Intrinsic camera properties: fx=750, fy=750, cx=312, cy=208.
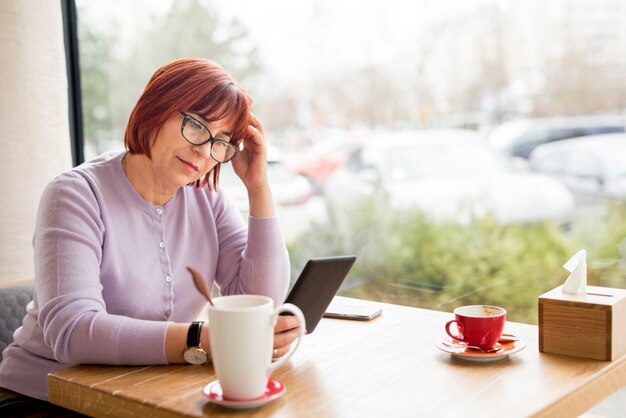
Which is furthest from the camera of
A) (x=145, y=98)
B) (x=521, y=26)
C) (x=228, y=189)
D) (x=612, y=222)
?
(x=228, y=189)

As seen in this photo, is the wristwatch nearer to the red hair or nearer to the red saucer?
the red saucer

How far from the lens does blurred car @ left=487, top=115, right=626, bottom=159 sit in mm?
2316

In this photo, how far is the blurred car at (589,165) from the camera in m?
2.29

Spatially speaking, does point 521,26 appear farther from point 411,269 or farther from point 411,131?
point 411,269

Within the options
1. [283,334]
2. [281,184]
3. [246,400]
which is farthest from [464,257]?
[246,400]

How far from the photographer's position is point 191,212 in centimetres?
174

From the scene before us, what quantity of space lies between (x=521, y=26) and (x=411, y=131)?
0.52 meters

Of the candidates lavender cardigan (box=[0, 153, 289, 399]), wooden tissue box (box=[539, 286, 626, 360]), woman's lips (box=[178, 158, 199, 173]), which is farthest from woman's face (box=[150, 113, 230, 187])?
wooden tissue box (box=[539, 286, 626, 360])

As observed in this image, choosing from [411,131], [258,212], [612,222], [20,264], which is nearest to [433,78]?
[411,131]

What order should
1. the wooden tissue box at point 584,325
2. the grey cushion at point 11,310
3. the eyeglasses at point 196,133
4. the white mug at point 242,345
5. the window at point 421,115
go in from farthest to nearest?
the window at point 421,115 < the grey cushion at point 11,310 < the eyeglasses at point 196,133 < the wooden tissue box at point 584,325 < the white mug at point 242,345

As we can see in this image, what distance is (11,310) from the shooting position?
6.03 ft

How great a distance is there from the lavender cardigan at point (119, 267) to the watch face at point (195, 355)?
0.04 metres

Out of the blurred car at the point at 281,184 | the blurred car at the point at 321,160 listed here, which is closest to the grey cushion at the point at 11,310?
the blurred car at the point at 281,184

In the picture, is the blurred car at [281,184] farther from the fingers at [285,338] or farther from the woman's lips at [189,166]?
the fingers at [285,338]
